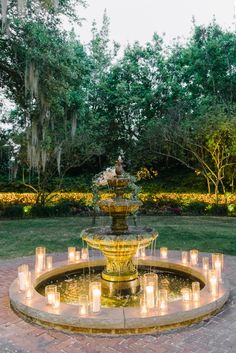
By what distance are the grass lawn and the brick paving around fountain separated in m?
4.80

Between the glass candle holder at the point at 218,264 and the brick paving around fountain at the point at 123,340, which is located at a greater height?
the glass candle holder at the point at 218,264

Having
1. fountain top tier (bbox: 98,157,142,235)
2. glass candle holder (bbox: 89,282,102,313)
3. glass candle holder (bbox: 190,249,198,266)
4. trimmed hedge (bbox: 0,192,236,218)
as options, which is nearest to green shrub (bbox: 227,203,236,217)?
trimmed hedge (bbox: 0,192,236,218)

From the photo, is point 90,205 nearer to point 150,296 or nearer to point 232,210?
point 232,210

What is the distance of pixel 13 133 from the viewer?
16.2 metres

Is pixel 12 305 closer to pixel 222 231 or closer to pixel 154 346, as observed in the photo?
pixel 154 346

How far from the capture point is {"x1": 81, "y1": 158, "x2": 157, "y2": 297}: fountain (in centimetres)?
577

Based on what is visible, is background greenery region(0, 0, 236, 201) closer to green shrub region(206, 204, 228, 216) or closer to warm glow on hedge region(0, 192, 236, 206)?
warm glow on hedge region(0, 192, 236, 206)

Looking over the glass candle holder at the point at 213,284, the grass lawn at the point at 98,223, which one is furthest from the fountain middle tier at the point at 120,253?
the grass lawn at the point at 98,223

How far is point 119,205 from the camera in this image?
5922 mm

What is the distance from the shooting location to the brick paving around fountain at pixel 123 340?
13.0 ft

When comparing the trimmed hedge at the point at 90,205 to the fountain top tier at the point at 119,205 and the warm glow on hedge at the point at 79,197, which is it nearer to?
the warm glow on hedge at the point at 79,197

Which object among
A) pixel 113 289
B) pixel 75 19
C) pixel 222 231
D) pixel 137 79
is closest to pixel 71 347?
pixel 113 289

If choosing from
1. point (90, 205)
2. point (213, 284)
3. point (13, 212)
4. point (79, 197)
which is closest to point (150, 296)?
point (213, 284)

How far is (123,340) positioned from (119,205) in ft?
7.64
